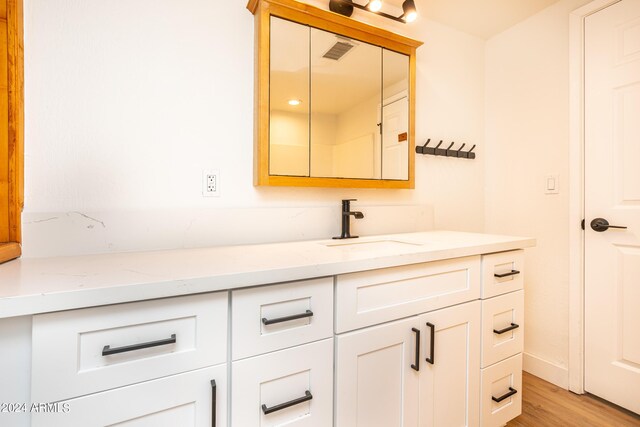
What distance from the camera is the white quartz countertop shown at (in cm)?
63

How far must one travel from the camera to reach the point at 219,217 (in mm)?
1308

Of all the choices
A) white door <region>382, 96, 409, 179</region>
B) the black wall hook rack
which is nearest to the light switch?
the black wall hook rack

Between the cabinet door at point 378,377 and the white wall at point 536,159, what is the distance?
1243 millimetres

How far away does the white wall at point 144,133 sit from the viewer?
1060 millimetres

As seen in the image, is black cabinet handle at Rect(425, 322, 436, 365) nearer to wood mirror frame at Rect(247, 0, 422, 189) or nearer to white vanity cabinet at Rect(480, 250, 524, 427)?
white vanity cabinet at Rect(480, 250, 524, 427)

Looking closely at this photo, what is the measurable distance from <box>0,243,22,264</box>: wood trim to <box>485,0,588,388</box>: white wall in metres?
2.45

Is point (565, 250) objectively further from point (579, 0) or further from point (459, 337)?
point (579, 0)

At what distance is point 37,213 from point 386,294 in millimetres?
1206

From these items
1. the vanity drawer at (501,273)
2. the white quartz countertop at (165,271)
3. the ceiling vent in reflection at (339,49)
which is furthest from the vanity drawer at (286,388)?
the ceiling vent in reflection at (339,49)

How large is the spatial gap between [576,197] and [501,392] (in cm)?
112

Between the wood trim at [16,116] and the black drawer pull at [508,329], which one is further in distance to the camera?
the black drawer pull at [508,329]

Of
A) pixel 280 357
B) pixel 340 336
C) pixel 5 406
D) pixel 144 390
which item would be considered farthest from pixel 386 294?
pixel 5 406

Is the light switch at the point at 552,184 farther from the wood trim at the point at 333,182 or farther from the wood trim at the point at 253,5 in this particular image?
the wood trim at the point at 253,5

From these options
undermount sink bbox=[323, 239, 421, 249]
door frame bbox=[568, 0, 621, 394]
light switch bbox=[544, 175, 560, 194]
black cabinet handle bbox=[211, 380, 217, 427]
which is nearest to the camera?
black cabinet handle bbox=[211, 380, 217, 427]
